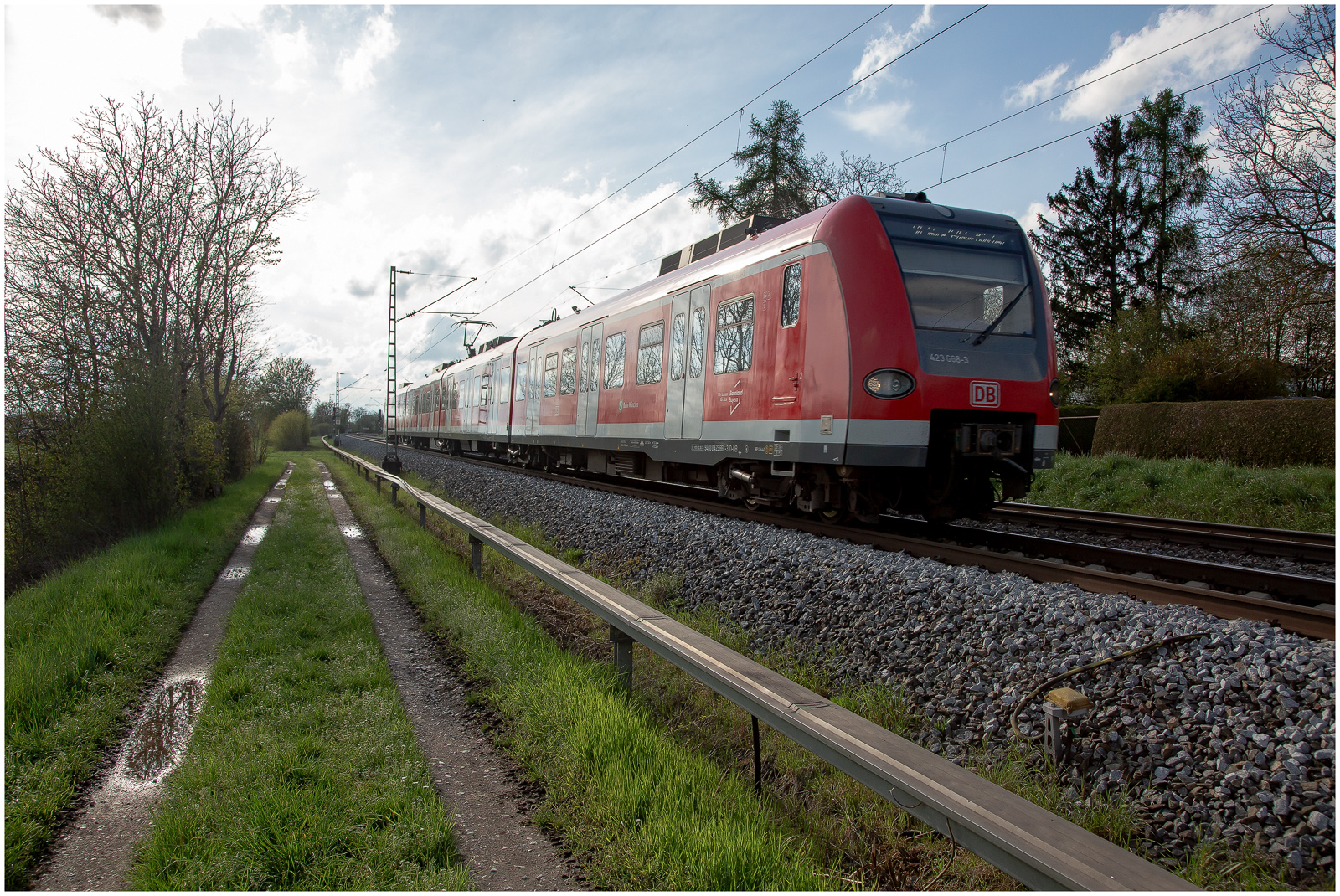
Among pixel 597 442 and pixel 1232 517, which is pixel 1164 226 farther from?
pixel 597 442

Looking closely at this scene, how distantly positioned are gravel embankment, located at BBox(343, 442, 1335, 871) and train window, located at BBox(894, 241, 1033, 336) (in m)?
2.62

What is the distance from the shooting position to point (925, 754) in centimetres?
234

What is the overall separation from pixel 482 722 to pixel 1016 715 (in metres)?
2.62

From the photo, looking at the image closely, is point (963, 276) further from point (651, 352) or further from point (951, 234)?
point (651, 352)

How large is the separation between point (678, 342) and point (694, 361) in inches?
24.3

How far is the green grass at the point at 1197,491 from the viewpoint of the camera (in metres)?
9.88

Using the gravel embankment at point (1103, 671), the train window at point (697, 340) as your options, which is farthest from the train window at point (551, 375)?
the gravel embankment at point (1103, 671)

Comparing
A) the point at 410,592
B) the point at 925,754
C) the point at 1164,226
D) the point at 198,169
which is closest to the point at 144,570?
the point at 410,592

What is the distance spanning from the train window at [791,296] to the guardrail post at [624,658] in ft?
13.8

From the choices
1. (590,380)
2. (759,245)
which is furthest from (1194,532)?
(590,380)

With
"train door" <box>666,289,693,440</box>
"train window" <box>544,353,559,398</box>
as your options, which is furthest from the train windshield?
"train window" <box>544,353,559,398</box>

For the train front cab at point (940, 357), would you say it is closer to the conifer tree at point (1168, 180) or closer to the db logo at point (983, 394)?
the db logo at point (983, 394)

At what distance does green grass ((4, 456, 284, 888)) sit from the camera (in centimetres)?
303

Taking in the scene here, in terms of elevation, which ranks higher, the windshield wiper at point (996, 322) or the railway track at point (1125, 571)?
the windshield wiper at point (996, 322)
